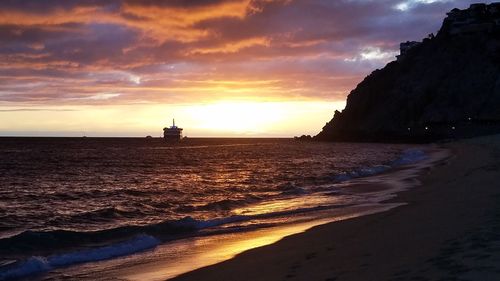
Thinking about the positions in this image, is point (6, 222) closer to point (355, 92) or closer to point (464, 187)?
point (464, 187)

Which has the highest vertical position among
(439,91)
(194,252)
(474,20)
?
(474,20)

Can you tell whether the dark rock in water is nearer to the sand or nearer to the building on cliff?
the building on cliff

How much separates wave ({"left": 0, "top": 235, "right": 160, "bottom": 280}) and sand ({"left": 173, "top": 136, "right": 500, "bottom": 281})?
367 centimetres

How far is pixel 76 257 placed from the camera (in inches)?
547

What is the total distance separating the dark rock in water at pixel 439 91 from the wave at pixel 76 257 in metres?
113

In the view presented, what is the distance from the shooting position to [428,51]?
15150cm

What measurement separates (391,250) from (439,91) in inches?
5366

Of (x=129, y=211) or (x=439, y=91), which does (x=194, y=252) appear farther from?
(x=439, y=91)

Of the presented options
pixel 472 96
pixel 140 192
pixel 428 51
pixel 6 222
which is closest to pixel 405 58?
pixel 428 51

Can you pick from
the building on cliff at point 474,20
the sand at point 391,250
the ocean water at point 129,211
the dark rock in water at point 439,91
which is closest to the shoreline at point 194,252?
the ocean water at point 129,211

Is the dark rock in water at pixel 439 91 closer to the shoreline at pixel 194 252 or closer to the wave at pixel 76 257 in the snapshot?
the shoreline at pixel 194 252

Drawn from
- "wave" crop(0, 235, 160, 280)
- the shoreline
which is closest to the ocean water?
"wave" crop(0, 235, 160, 280)

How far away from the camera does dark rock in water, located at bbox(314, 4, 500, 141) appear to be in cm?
13088

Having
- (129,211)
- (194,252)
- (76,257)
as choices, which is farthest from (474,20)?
(76,257)
